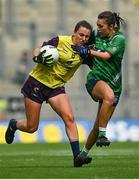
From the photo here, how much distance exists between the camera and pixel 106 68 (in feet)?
41.5

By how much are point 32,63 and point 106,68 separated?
14119 millimetres

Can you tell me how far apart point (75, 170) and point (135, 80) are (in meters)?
15.0

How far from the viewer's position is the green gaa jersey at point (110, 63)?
41.2 feet

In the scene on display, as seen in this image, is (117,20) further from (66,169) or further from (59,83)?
(66,169)

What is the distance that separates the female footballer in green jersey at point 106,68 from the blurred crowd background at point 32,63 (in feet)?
→ 43.1

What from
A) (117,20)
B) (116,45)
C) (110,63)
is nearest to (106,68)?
(110,63)

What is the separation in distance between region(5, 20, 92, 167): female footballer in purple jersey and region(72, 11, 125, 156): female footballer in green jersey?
1.25 feet

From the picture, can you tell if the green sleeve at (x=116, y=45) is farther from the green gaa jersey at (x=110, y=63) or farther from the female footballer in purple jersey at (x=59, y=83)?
the female footballer in purple jersey at (x=59, y=83)

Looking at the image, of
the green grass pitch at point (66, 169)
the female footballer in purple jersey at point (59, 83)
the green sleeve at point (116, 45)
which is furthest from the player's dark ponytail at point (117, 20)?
the green grass pitch at point (66, 169)

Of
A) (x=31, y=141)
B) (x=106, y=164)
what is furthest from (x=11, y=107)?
(x=106, y=164)

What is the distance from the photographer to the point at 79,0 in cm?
2970

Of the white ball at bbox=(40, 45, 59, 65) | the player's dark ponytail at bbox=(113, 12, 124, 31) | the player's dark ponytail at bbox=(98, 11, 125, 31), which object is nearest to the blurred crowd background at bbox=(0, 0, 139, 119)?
the player's dark ponytail at bbox=(113, 12, 124, 31)

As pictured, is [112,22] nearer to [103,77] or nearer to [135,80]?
[103,77]

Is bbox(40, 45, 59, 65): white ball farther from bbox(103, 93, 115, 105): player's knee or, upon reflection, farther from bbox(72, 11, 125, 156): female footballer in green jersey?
bbox(103, 93, 115, 105): player's knee
